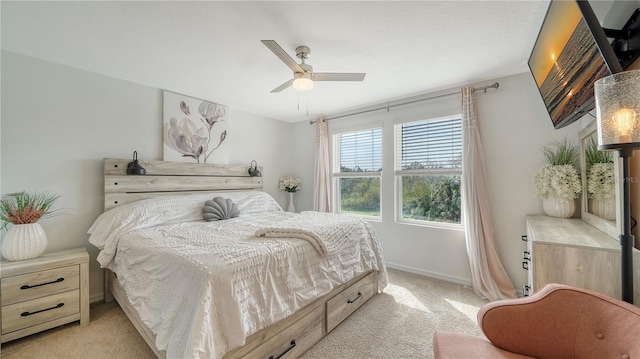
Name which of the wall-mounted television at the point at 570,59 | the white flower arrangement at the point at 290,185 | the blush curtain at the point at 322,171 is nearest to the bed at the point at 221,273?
the blush curtain at the point at 322,171

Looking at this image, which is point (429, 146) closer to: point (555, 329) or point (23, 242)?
point (555, 329)

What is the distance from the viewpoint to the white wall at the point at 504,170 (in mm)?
2512

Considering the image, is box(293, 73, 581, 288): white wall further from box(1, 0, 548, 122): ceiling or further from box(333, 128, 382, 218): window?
box(333, 128, 382, 218): window

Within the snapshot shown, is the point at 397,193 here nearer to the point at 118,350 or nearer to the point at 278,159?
the point at 278,159

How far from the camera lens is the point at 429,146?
323cm

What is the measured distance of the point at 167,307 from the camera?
1379mm

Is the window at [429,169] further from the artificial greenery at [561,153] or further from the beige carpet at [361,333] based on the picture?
the beige carpet at [361,333]

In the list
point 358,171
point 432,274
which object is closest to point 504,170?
point 432,274

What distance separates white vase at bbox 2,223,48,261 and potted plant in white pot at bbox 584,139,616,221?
4.18 metres

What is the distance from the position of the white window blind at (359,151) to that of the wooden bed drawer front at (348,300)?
1747 millimetres

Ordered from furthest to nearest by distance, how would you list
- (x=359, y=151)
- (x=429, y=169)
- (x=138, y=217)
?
(x=359, y=151)
(x=429, y=169)
(x=138, y=217)

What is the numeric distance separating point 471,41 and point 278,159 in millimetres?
3291

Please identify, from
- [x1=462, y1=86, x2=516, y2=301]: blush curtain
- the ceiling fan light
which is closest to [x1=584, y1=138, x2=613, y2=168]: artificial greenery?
[x1=462, y1=86, x2=516, y2=301]: blush curtain

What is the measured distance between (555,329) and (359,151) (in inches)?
121
